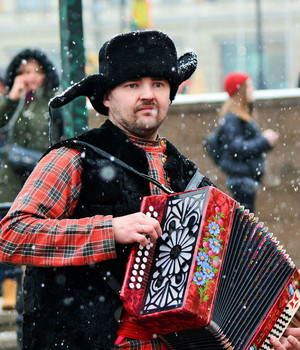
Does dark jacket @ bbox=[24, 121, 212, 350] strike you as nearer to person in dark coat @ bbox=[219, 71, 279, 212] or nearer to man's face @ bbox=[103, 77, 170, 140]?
man's face @ bbox=[103, 77, 170, 140]

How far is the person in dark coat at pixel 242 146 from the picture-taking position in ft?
23.4

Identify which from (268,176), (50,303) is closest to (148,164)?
(50,303)

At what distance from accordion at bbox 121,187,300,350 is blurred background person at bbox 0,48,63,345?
2.78 meters

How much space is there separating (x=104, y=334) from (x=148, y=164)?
2.22 feet

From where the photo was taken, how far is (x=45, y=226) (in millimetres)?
2812

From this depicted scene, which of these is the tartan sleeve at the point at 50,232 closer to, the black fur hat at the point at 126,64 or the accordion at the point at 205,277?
the accordion at the point at 205,277

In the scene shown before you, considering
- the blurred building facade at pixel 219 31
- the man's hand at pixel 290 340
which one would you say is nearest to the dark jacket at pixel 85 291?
the man's hand at pixel 290 340

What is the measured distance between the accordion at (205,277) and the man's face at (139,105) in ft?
1.24

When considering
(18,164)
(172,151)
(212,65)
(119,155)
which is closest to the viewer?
(119,155)

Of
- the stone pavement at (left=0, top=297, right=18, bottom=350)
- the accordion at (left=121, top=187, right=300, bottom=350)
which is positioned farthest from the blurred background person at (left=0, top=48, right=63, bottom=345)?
the accordion at (left=121, top=187, right=300, bottom=350)

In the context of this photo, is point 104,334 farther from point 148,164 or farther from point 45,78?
point 45,78

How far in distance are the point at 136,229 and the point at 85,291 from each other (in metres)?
0.32

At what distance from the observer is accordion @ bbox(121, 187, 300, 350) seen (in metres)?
2.73

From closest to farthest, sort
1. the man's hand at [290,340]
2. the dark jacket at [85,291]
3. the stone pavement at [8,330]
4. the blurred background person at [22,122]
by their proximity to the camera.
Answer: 1. the dark jacket at [85,291]
2. the man's hand at [290,340]
3. the stone pavement at [8,330]
4. the blurred background person at [22,122]
